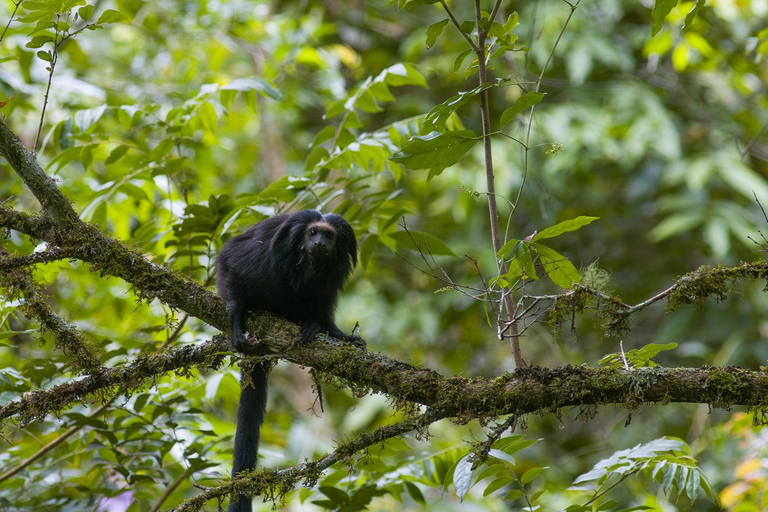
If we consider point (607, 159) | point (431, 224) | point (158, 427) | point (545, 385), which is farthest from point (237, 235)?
point (607, 159)

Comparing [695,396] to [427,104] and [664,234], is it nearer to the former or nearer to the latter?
[664,234]

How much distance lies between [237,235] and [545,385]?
203 centimetres

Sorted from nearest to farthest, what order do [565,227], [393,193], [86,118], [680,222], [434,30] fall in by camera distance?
[565,227]
[434,30]
[393,193]
[86,118]
[680,222]

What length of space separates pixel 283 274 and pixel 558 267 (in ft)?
5.06

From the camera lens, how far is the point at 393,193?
312 centimetres

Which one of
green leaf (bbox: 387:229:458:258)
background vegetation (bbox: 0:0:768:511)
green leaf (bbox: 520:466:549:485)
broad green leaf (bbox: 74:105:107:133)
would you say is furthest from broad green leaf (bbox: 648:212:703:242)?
broad green leaf (bbox: 74:105:107:133)

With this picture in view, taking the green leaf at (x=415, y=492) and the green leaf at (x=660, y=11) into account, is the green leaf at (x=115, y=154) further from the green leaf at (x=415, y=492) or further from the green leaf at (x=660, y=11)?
the green leaf at (x=660, y=11)

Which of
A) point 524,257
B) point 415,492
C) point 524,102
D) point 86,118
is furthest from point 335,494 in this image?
point 86,118

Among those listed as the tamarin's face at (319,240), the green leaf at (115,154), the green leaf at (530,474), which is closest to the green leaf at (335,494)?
the green leaf at (530,474)

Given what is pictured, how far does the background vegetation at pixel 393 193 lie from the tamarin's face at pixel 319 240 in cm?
16

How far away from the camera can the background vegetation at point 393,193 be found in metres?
3.26

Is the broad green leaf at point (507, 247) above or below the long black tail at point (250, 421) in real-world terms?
below

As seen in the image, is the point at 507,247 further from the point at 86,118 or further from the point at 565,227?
the point at 86,118

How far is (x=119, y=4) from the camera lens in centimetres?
645
